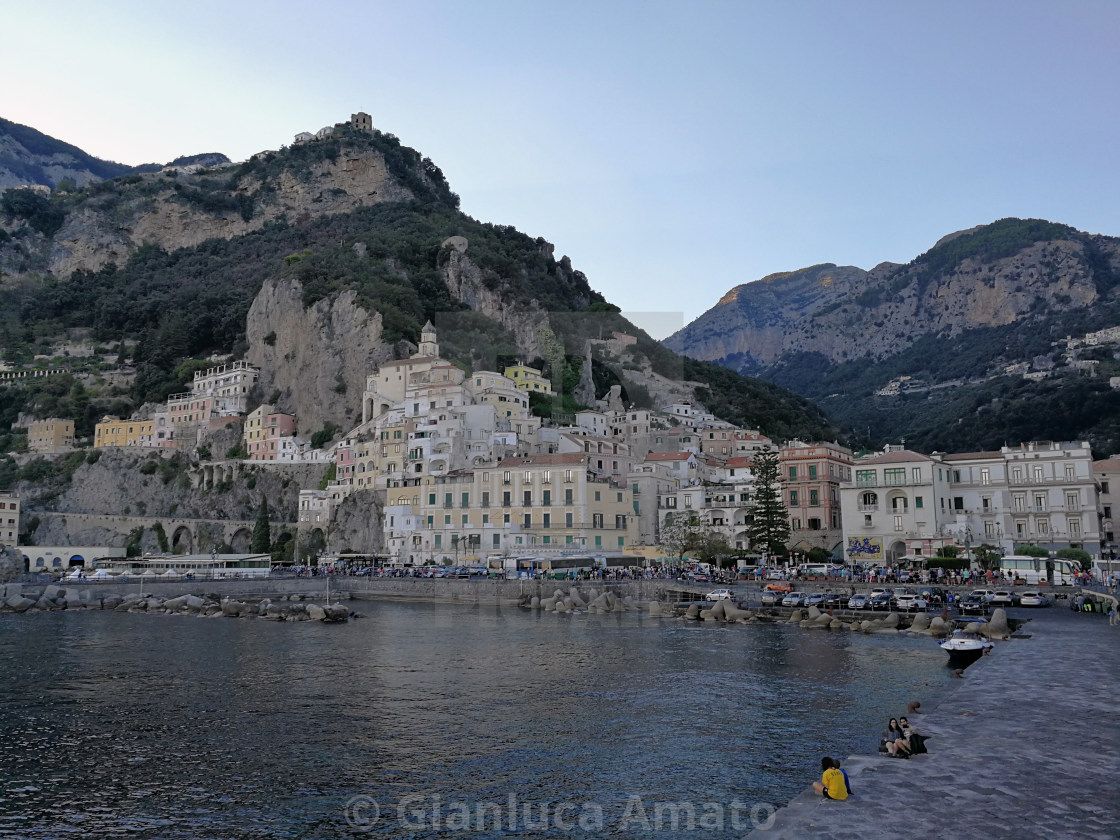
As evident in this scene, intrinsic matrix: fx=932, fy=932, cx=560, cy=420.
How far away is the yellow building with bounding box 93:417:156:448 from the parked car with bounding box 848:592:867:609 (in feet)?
259

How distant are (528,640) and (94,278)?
407 feet

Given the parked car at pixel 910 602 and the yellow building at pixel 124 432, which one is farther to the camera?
the yellow building at pixel 124 432

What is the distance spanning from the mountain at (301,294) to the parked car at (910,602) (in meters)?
55.7

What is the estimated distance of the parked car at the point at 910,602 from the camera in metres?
39.3

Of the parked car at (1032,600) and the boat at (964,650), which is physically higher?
the parked car at (1032,600)

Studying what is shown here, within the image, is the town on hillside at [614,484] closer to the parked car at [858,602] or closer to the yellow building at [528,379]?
the yellow building at [528,379]

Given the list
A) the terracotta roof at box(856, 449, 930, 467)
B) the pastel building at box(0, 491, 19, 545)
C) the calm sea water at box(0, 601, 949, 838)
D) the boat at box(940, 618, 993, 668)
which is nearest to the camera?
the calm sea water at box(0, 601, 949, 838)

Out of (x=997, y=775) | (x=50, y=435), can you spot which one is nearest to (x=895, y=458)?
(x=997, y=775)

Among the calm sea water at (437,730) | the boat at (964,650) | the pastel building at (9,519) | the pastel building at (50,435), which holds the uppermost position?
the pastel building at (50,435)

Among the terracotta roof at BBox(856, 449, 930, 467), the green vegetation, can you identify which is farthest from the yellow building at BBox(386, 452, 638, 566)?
the terracotta roof at BBox(856, 449, 930, 467)

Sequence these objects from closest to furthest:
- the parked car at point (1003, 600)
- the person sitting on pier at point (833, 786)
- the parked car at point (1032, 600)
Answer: the person sitting on pier at point (833, 786), the parked car at point (1032, 600), the parked car at point (1003, 600)

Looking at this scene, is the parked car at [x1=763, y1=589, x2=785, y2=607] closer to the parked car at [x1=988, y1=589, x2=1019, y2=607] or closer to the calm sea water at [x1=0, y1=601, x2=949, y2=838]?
the calm sea water at [x1=0, y1=601, x2=949, y2=838]

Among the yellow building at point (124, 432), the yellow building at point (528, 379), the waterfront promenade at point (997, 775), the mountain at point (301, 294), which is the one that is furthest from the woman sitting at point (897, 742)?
the yellow building at point (124, 432)

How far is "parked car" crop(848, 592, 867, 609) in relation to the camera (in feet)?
136
